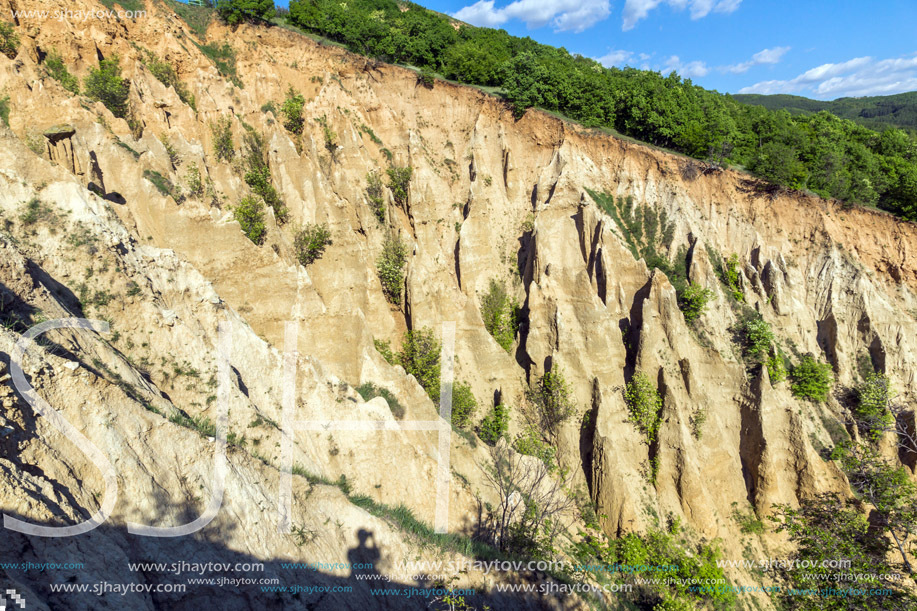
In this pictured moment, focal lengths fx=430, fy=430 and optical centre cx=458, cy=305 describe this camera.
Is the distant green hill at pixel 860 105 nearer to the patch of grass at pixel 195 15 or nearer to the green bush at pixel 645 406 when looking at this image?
the green bush at pixel 645 406

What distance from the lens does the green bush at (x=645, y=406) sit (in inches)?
786

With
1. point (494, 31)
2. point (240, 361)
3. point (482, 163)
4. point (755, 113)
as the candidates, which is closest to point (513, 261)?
point (482, 163)

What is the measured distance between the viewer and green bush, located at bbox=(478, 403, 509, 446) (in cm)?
1995

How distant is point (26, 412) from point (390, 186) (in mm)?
21986

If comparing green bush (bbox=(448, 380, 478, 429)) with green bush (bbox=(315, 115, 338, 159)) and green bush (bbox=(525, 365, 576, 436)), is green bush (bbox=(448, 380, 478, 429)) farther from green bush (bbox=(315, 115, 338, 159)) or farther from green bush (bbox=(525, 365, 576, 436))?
green bush (bbox=(315, 115, 338, 159))

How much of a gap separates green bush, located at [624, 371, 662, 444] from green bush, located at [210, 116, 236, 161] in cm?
2344

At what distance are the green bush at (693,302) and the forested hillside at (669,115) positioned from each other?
11.5m

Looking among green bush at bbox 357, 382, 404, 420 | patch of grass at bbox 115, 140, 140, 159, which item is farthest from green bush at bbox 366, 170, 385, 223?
green bush at bbox 357, 382, 404, 420

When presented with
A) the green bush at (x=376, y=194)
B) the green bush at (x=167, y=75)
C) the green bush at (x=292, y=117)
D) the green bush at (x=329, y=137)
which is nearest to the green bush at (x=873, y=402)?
the green bush at (x=376, y=194)

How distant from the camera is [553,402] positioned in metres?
20.6

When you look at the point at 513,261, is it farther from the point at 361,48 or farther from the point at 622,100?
the point at 361,48

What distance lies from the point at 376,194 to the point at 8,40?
17.3 meters

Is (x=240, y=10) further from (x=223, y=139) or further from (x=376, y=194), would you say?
(x=376, y=194)
